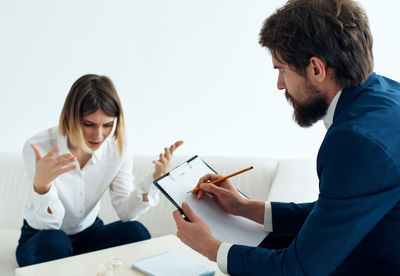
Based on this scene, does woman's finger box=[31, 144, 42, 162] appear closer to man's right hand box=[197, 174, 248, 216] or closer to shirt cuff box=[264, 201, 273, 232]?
man's right hand box=[197, 174, 248, 216]

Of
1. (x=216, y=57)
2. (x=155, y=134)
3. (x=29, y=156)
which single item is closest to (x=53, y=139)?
(x=29, y=156)

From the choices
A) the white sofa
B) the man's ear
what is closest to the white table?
the man's ear

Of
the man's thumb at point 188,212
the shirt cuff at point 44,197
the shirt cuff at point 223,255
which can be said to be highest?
the man's thumb at point 188,212

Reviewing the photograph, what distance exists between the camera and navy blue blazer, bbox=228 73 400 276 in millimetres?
789

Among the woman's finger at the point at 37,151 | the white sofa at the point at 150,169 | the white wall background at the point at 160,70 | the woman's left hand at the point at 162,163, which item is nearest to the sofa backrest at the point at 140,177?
the white sofa at the point at 150,169

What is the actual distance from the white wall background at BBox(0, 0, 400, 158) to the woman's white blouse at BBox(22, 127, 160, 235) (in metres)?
0.84

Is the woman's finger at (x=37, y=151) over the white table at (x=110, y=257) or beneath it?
over

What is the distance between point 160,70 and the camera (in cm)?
270

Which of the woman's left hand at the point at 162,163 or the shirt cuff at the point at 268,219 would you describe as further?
the woman's left hand at the point at 162,163

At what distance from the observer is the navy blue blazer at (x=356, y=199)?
789 millimetres

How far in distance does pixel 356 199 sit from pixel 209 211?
0.47m

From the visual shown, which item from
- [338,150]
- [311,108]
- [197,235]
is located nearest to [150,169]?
[197,235]

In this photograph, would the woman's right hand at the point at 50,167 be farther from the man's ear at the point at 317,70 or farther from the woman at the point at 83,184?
the man's ear at the point at 317,70

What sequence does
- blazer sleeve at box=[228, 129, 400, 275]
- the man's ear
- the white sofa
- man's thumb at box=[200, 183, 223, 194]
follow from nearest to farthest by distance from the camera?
blazer sleeve at box=[228, 129, 400, 275] → the man's ear → man's thumb at box=[200, 183, 223, 194] → the white sofa
